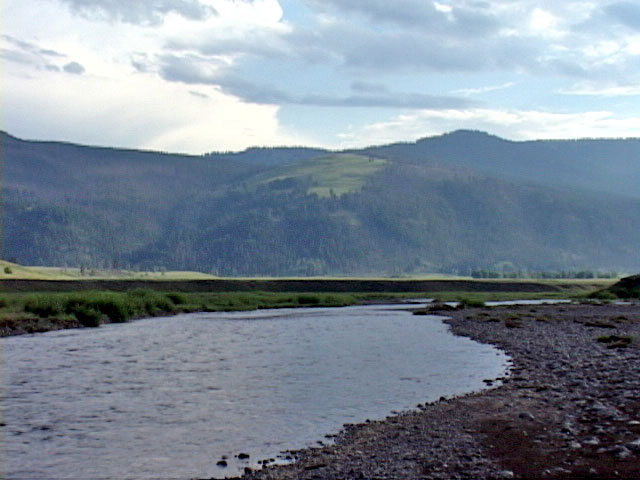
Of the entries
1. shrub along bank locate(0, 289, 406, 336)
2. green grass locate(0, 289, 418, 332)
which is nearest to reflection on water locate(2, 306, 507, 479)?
shrub along bank locate(0, 289, 406, 336)

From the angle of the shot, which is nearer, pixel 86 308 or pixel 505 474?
pixel 505 474

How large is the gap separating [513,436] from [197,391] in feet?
40.0

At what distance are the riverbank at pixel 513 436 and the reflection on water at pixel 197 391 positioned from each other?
1494mm

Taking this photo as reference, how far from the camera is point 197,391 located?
26562 mm

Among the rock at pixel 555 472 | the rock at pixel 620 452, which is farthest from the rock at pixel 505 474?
the rock at pixel 620 452

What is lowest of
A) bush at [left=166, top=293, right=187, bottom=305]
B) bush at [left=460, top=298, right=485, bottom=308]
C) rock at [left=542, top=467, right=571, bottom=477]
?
bush at [left=460, top=298, right=485, bottom=308]

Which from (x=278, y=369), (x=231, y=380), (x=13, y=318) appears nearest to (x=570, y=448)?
(x=231, y=380)

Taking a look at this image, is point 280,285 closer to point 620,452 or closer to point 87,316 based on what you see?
point 87,316

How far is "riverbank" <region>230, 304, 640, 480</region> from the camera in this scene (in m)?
14.9

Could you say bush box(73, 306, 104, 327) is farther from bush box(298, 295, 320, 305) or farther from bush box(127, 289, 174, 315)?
bush box(298, 295, 320, 305)

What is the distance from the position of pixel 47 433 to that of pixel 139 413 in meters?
3.12

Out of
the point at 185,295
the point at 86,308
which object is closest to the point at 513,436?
the point at 86,308

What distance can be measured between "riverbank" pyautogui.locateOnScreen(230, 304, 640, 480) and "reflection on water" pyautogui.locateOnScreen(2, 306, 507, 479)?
149 centimetres

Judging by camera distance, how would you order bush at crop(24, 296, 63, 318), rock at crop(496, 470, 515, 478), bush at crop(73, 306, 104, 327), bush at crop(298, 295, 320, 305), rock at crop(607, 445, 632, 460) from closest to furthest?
1. rock at crop(496, 470, 515, 478)
2. rock at crop(607, 445, 632, 460)
3. bush at crop(24, 296, 63, 318)
4. bush at crop(73, 306, 104, 327)
5. bush at crop(298, 295, 320, 305)
